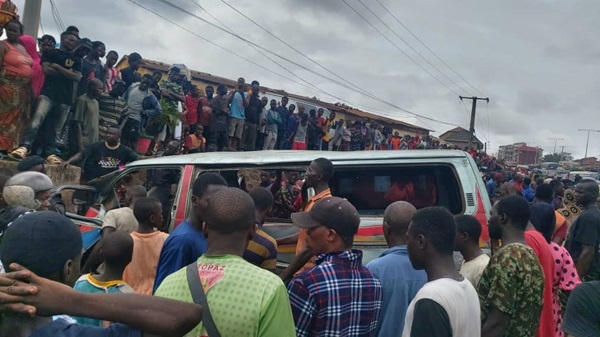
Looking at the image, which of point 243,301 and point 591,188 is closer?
point 243,301

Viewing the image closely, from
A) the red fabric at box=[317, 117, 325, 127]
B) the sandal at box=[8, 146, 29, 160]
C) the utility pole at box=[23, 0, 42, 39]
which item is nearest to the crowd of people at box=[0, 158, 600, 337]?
the sandal at box=[8, 146, 29, 160]

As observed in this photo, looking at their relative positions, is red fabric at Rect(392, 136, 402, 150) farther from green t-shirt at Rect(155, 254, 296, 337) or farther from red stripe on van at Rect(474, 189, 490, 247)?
green t-shirt at Rect(155, 254, 296, 337)

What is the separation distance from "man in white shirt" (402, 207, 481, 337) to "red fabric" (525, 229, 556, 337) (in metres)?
1.37

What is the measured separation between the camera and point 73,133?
28.6 ft

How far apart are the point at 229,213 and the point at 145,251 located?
188 centimetres

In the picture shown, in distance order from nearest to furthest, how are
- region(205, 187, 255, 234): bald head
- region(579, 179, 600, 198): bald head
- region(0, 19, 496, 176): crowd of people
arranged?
1. region(205, 187, 255, 234): bald head
2. region(579, 179, 600, 198): bald head
3. region(0, 19, 496, 176): crowd of people

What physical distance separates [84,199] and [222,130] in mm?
6821

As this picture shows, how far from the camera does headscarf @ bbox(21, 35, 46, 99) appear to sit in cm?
798

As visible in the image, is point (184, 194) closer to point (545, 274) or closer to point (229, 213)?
point (229, 213)

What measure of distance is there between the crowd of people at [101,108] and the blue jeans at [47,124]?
0.05 feet

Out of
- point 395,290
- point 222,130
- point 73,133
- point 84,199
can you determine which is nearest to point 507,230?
point 395,290

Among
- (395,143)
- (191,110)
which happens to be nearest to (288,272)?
(191,110)

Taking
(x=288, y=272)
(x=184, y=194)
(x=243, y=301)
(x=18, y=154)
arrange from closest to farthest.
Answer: (x=243, y=301)
(x=288, y=272)
(x=184, y=194)
(x=18, y=154)

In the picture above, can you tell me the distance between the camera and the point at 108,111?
30.1ft
